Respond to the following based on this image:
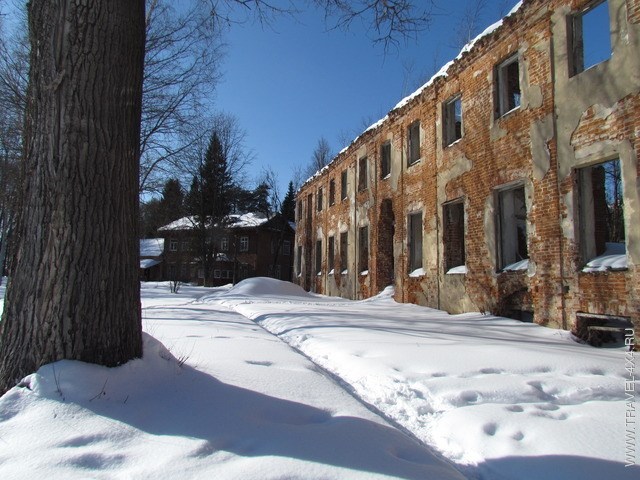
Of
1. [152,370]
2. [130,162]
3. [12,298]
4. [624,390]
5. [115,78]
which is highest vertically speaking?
[115,78]

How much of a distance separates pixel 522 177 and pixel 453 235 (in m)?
3.34

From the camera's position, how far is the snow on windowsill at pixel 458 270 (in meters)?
12.0

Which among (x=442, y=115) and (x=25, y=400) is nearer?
(x=25, y=400)

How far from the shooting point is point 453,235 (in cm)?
1301

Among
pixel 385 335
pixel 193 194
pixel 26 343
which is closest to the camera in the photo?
pixel 26 343

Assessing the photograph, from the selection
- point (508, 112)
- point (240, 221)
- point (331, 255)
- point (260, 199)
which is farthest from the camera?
point (260, 199)

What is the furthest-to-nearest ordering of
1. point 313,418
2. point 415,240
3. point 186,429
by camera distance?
point 415,240
point 313,418
point 186,429

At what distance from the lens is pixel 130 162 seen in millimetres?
3514

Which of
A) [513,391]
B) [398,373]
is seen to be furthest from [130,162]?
[513,391]

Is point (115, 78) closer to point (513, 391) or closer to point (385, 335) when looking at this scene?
point (513, 391)

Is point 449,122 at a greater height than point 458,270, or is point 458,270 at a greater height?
point 449,122

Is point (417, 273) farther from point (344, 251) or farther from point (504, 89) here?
point (344, 251)

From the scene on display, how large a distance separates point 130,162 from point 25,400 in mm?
1753

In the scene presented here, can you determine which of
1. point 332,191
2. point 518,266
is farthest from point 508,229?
A: point 332,191
